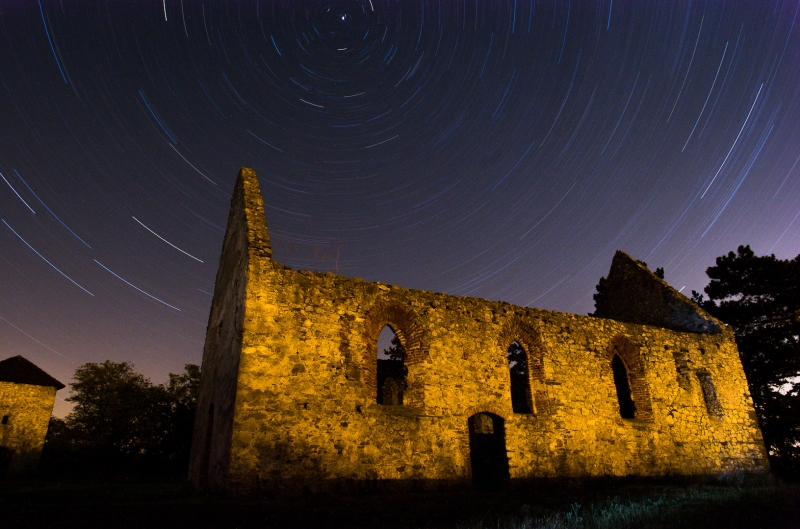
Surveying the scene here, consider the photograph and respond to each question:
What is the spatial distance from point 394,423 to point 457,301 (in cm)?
403

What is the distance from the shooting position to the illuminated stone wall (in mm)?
27266

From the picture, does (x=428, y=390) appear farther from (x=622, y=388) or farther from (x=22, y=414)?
(x=22, y=414)

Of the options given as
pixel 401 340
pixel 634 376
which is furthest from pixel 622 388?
pixel 401 340

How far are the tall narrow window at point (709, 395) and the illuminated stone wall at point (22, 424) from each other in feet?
115

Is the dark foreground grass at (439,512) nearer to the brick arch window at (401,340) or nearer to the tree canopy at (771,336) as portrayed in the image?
the brick arch window at (401,340)

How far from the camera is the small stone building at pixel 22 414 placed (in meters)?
27.3

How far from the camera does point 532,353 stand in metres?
14.1

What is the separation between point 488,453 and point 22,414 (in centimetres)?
2899

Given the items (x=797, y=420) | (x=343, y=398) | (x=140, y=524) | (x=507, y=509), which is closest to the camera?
(x=140, y=524)

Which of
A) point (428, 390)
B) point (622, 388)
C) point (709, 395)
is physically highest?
point (622, 388)

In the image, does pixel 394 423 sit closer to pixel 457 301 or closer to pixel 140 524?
pixel 457 301

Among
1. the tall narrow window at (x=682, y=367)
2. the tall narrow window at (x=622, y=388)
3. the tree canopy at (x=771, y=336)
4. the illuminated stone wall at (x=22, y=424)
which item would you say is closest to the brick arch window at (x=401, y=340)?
the tall narrow window at (x=622, y=388)

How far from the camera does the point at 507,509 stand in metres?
8.41

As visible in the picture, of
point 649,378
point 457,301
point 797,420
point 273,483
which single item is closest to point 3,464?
point 273,483
